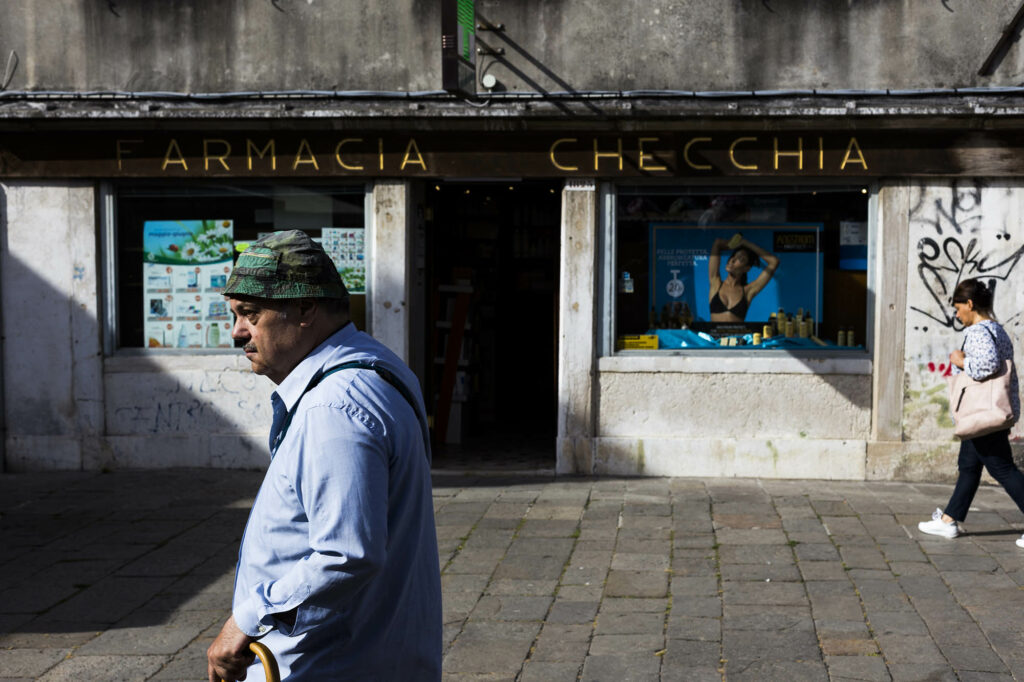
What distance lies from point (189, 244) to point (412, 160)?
2.38 m

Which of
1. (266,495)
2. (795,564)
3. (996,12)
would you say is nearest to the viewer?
(266,495)

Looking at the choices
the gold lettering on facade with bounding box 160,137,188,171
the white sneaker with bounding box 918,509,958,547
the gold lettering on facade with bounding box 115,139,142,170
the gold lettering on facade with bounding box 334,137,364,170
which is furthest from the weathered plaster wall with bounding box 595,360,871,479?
the gold lettering on facade with bounding box 115,139,142,170

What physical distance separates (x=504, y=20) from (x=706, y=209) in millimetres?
2496

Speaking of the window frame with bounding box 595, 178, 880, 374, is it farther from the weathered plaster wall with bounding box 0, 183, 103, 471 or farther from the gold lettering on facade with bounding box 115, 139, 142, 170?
the weathered plaster wall with bounding box 0, 183, 103, 471

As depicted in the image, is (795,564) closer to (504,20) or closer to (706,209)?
(706,209)

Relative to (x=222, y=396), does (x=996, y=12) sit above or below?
above

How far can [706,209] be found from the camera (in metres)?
10.2

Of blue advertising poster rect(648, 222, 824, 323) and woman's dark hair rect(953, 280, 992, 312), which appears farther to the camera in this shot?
blue advertising poster rect(648, 222, 824, 323)

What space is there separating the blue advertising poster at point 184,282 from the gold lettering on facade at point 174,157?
2.00 feet

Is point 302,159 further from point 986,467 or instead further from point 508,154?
point 986,467

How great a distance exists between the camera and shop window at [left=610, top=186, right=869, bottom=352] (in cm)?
1006

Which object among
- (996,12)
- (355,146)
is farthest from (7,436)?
(996,12)

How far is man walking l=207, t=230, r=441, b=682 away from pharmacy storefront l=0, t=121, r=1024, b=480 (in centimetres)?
745

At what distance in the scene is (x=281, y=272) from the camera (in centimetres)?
256
